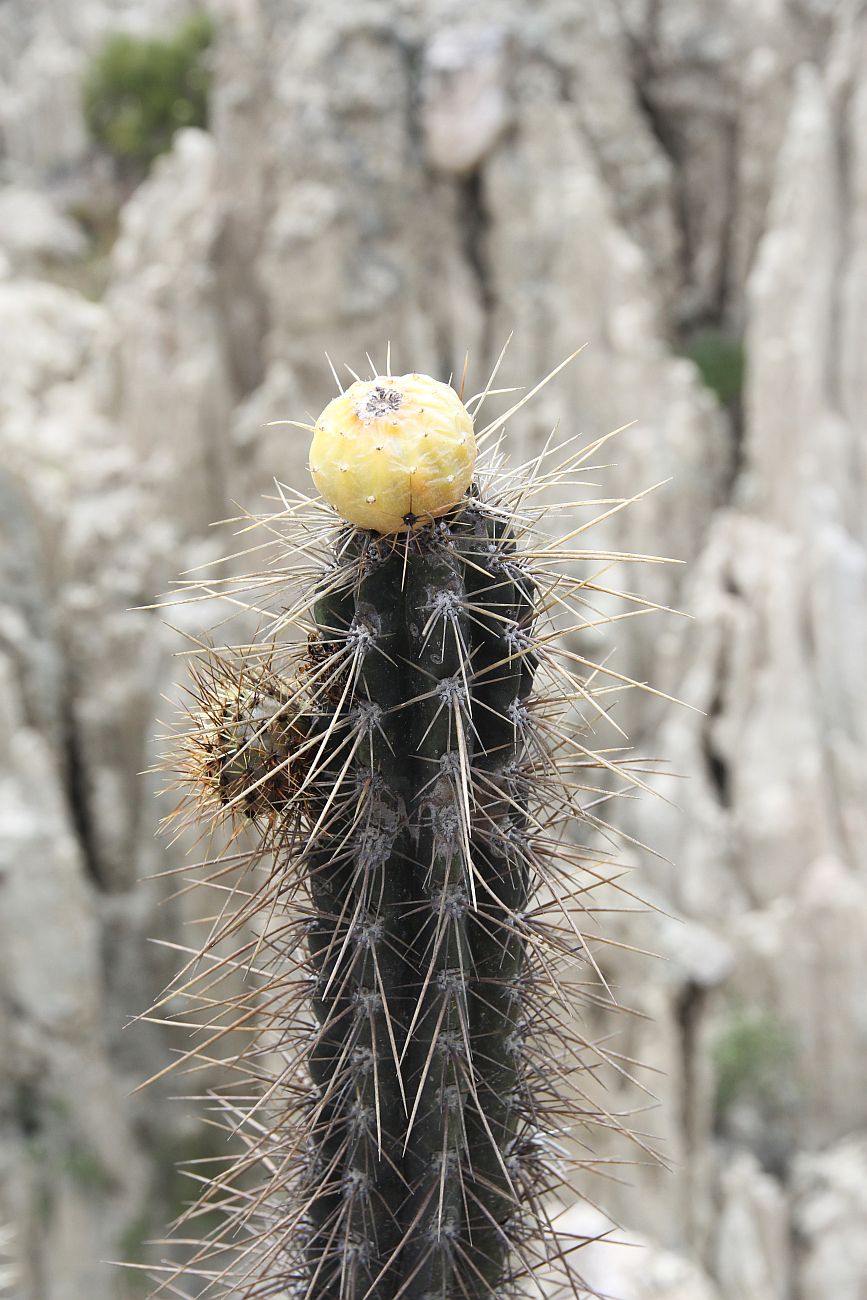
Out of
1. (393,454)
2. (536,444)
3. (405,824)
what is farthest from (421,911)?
(536,444)

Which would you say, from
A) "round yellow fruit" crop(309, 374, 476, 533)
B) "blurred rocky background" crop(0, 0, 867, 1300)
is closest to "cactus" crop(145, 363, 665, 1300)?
"round yellow fruit" crop(309, 374, 476, 533)

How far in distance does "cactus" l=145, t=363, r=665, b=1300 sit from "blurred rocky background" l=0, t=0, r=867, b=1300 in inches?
278

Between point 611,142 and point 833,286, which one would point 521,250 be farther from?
point 833,286

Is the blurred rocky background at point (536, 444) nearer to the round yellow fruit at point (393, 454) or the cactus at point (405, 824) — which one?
the cactus at point (405, 824)

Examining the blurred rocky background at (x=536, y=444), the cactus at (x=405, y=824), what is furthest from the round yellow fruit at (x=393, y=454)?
the blurred rocky background at (x=536, y=444)

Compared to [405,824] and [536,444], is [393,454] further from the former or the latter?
[536,444]

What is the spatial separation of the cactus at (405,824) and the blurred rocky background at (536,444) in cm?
707

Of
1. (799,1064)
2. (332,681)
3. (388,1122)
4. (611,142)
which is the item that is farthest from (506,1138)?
(611,142)

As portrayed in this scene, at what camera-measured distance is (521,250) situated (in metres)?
14.4

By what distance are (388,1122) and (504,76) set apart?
14.7 meters

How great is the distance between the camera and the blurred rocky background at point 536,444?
35.7 feet

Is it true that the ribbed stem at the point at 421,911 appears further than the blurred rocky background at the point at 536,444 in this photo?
No

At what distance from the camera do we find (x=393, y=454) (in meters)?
2.00

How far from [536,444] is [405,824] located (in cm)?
1195
